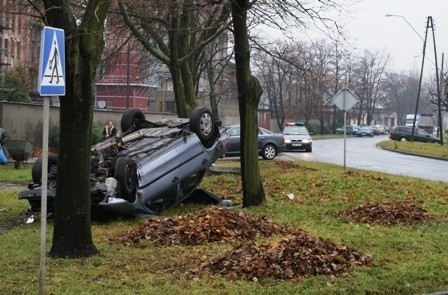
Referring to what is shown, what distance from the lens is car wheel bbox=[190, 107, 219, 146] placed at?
1296 cm

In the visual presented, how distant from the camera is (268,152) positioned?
30625mm

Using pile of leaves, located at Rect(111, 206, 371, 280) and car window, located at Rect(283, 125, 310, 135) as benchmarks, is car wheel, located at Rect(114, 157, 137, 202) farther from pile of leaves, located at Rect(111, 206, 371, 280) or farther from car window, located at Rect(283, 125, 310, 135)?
car window, located at Rect(283, 125, 310, 135)

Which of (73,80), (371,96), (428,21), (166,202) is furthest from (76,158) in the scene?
(371,96)

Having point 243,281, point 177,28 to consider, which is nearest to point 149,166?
point 243,281

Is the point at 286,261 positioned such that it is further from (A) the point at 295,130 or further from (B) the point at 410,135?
(B) the point at 410,135

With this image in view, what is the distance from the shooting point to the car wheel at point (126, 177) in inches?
441

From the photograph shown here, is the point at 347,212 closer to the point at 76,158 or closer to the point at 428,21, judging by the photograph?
the point at 76,158

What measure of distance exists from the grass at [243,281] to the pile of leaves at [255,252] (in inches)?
6.8

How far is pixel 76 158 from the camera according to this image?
8180mm

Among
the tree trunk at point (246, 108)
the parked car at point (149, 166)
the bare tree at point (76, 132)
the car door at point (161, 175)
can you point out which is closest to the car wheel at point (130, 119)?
the parked car at point (149, 166)

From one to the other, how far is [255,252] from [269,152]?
23134 millimetres

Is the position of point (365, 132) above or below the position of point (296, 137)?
below

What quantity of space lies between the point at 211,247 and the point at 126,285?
2184mm

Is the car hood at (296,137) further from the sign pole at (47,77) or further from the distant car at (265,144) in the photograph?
the sign pole at (47,77)
